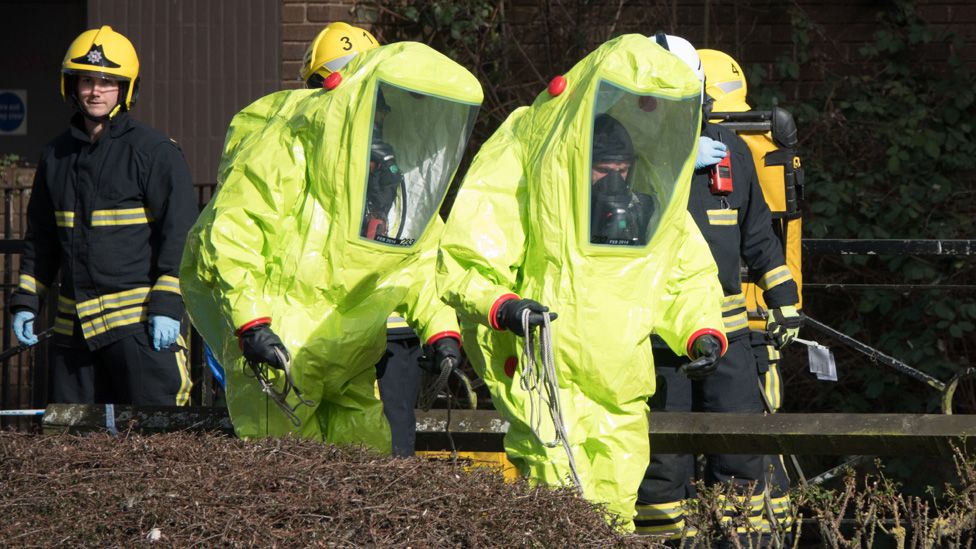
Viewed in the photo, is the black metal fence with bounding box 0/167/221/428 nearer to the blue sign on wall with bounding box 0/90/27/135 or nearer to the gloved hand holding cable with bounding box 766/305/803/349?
the blue sign on wall with bounding box 0/90/27/135

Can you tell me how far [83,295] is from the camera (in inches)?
216

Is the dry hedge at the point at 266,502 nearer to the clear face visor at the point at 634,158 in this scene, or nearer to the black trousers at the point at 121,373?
the clear face visor at the point at 634,158

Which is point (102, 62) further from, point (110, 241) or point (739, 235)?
point (739, 235)

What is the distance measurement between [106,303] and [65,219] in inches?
15.1

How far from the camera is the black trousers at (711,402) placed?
5.42m

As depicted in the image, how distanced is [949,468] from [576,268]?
3957mm

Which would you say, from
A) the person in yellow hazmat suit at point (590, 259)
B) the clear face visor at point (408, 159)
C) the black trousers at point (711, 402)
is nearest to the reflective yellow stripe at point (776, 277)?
the black trousers at point (711, 402)

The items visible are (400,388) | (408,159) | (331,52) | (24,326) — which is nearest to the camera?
(408,159)

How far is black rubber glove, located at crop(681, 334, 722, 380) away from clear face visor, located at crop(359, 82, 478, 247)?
0.95 metres

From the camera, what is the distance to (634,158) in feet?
14.1

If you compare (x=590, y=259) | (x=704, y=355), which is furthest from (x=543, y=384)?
(x=704, y=355)

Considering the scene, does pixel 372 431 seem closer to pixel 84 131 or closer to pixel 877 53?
pixel 84 131

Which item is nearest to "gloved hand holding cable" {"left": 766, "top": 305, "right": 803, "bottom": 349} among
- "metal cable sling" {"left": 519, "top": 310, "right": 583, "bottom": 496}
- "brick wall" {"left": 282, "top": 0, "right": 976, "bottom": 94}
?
"metal cable sling" {"left": 519, "top": 310, "right": 583, "bottom": 496}

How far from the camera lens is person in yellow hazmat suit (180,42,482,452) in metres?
4.39
